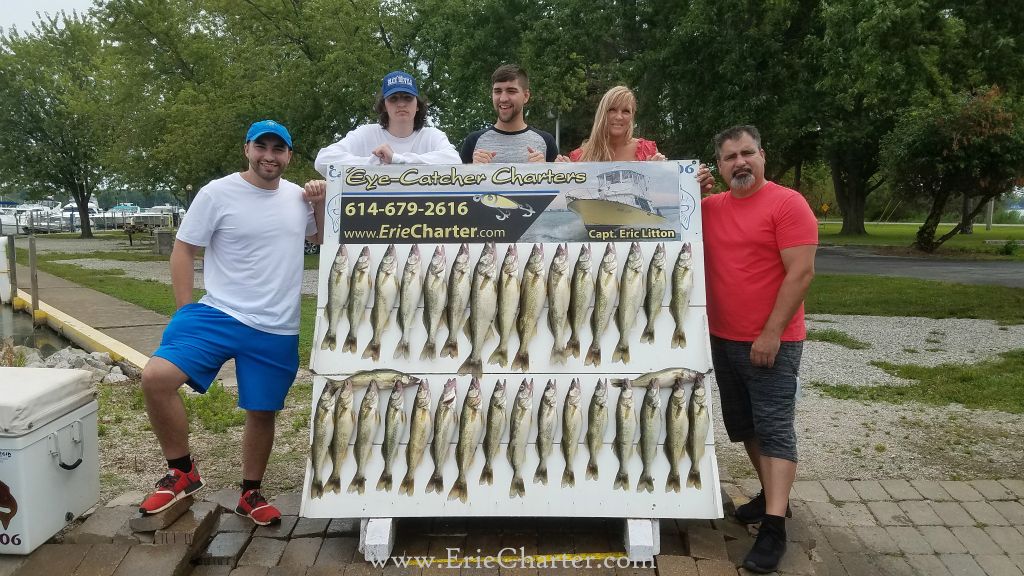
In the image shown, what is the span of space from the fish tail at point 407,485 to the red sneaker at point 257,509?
906 millimetres

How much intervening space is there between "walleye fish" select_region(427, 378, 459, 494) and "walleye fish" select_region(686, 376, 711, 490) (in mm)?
1157

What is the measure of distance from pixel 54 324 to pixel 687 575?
1091cm

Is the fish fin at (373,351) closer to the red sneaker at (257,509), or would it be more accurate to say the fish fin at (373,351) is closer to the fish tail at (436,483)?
the fish tail at (436,483)

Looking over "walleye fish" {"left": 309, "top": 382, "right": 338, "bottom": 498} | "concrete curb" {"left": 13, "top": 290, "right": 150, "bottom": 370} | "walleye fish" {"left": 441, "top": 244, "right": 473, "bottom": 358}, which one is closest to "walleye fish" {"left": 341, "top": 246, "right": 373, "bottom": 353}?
"walleye fish" {"left": 309, "top": 382, "right": 338, "bottom": 498}

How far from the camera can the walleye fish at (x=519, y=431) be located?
3650 millimetres

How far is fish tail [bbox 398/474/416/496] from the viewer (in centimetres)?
370

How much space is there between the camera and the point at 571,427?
3650 mm

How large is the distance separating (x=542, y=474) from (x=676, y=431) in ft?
2.26

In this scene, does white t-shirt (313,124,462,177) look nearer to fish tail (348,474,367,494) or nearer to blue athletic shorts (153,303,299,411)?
blue athletic shorts (153,303,299,411)

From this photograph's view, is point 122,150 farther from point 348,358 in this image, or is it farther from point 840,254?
point 348,358

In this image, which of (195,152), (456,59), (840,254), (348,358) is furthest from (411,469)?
(840,254)

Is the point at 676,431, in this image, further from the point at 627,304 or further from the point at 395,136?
the point at 395,136

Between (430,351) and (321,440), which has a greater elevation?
(430,351)

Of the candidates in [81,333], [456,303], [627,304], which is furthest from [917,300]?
[81,333]
